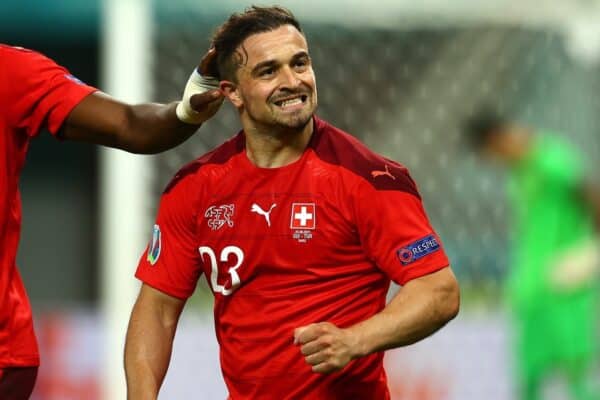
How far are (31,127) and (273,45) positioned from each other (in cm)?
65

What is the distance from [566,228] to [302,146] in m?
4.06

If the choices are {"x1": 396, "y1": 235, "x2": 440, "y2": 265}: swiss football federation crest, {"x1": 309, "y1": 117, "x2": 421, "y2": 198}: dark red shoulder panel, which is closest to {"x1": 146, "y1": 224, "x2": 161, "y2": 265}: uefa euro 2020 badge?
{"x1": 309, "y1": 117, "x2": 421, "y2": 198}: dark red shoulder panel

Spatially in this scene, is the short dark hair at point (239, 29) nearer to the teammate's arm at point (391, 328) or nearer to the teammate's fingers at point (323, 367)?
the teammate's arm at point (391, 328)

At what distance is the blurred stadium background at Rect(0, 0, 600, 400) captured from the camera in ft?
20.5

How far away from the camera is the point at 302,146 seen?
3.76 meters

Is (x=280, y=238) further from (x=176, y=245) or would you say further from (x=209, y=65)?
(x=209, y=65)

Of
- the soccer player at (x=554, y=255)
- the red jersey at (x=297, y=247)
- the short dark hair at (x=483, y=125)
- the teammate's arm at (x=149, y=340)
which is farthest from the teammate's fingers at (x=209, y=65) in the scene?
the soccer player at (x=554, y=255)

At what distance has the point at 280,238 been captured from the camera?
367cm

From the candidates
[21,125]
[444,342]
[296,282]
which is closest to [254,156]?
[296,282]

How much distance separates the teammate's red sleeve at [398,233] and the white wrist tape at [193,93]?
1.59ft

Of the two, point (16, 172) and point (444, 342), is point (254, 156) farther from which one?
point (444, 342)

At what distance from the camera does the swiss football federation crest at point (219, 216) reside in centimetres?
373

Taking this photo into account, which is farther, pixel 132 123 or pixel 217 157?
pixel 217 157

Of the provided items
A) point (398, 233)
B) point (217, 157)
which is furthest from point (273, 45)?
point (398, 233)
